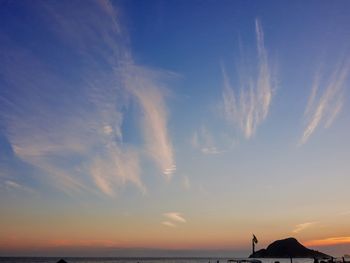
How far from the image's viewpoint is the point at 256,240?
107 meters
